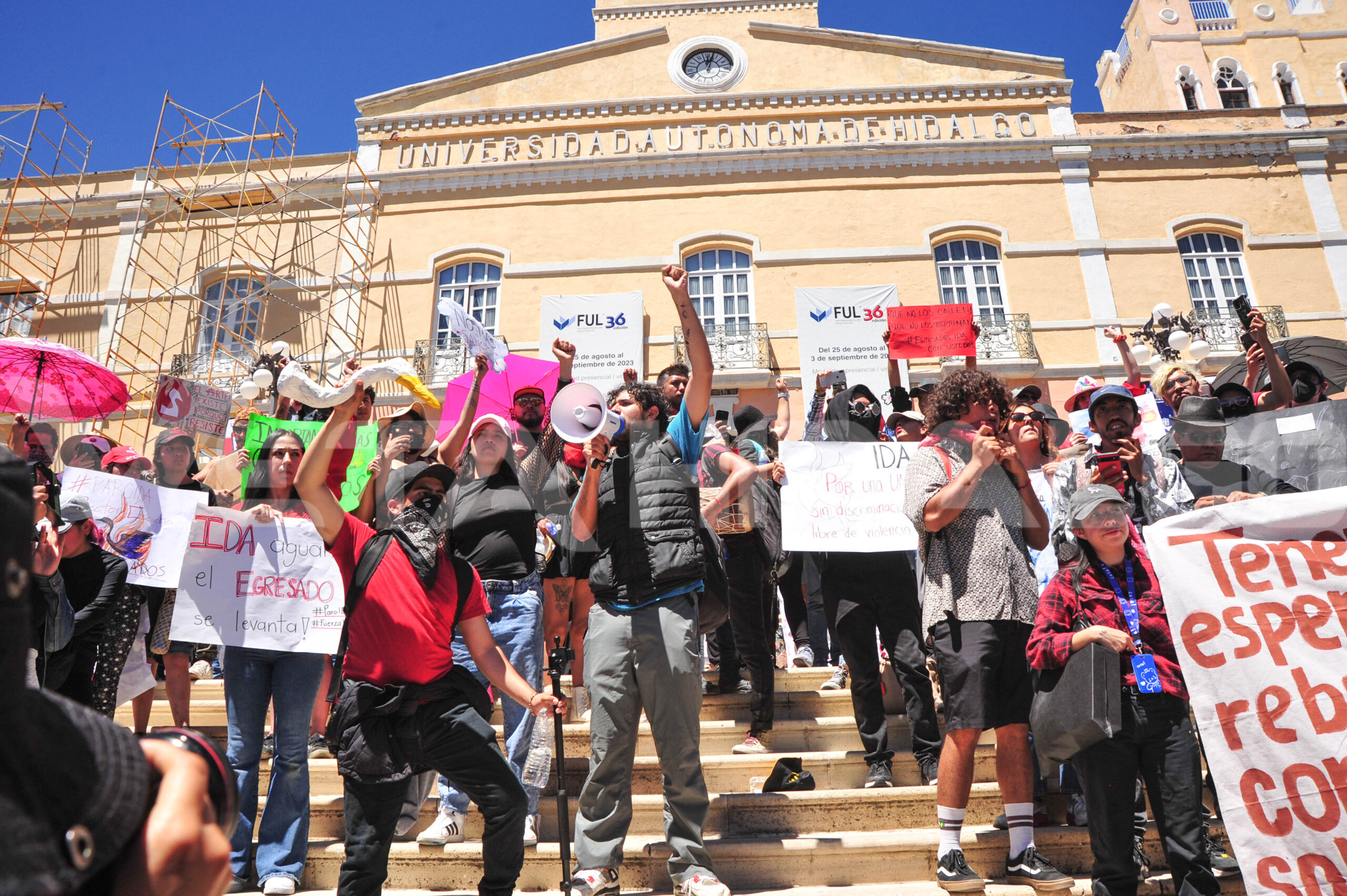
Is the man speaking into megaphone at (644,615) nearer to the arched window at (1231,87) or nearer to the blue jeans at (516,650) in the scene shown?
the blue jeans at (516,650)

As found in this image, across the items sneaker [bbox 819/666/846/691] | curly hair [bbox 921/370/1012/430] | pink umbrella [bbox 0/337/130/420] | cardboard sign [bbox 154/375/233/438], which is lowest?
sneaker [bbox 819/666/846/691]

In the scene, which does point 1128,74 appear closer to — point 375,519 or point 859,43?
point 859,43

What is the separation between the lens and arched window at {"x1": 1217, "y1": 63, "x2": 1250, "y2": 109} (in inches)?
1017

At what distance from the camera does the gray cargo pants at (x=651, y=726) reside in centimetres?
360

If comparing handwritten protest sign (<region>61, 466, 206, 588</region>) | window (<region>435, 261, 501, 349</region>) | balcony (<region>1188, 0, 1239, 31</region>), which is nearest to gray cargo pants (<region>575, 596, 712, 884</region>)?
handwritten protest sign (<region>61, 466, 206, 588</region>)

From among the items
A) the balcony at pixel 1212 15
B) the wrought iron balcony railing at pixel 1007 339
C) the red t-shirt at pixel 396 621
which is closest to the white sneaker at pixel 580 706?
the red t-shirt at pixel 396 621

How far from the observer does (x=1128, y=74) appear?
97.7ft

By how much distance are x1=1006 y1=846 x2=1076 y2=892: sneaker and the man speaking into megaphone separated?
1.26m

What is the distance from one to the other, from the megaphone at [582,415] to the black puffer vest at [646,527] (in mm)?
211

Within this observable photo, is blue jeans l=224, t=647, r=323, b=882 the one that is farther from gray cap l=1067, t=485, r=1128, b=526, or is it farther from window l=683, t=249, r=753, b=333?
window l=683, t=249, r=753, b=333

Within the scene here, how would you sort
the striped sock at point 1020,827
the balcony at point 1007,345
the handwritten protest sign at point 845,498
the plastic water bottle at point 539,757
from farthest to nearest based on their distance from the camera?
1. the balcony at point 1007,345
2. the handwritten protest sign at point 845,498
3. the plastic water bottle at point 539,757
4. the striped sock at point 1020,827

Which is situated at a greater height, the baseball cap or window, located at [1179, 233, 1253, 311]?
window, located at [1179, 233, 1253, 311]

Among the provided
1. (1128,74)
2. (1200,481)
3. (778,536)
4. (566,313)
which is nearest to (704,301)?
(566,313)

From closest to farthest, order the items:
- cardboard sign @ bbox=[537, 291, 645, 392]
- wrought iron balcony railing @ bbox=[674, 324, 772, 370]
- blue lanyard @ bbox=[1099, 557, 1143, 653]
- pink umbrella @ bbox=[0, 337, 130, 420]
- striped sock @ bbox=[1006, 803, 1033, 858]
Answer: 1. blue lanyard @ bbox=[1099, 557, 1143, 653]
2. striped sock @ bbox=[1006, 803, 1033, 858]
3. pink umbrella @ bbox=[0, 337, 130, 420]
4. cardboard sign @ bbox=[537, 291, 645, 392]
5. wrought iron balcony railing @ bbox=[674, 324, 772, 370]
